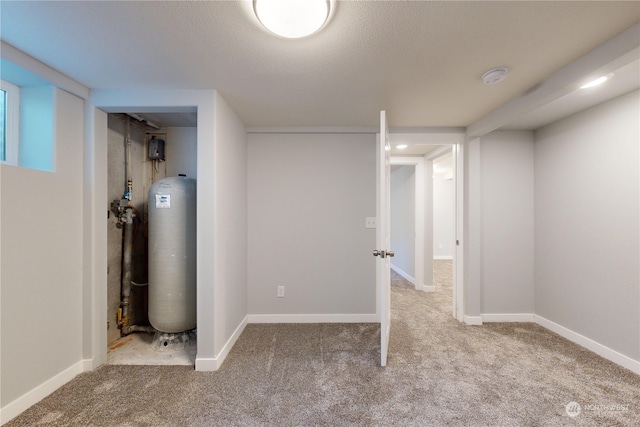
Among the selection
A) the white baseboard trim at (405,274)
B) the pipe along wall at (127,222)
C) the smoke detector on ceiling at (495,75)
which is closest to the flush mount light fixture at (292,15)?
the smoke detector on ceiling at (495,75)

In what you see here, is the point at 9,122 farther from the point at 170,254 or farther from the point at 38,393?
the point at 38,393

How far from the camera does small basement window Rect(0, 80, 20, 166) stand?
5.43 ft

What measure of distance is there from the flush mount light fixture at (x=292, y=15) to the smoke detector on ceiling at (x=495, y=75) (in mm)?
1168

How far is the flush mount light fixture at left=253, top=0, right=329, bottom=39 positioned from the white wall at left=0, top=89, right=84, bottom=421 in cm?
163

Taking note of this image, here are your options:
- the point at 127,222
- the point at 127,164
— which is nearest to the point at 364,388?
the point at 127,222

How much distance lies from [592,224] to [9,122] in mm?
4477

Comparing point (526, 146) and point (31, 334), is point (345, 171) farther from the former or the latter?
point (31, 334)

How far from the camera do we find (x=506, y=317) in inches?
110

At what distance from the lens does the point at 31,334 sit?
1550 millimetres

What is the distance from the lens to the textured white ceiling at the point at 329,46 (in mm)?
1149

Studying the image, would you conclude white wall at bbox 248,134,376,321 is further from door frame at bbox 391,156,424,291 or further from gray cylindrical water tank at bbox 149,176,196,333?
door frame at bbox 391,156,424,291

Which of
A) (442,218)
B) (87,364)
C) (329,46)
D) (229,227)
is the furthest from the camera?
(442,218)

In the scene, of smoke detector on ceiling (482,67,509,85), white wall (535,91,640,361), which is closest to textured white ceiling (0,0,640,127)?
smoke detector on ceiling (482,67,509,85)

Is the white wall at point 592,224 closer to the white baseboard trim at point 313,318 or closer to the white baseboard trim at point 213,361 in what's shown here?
the white baseboard trim at point 313,318
